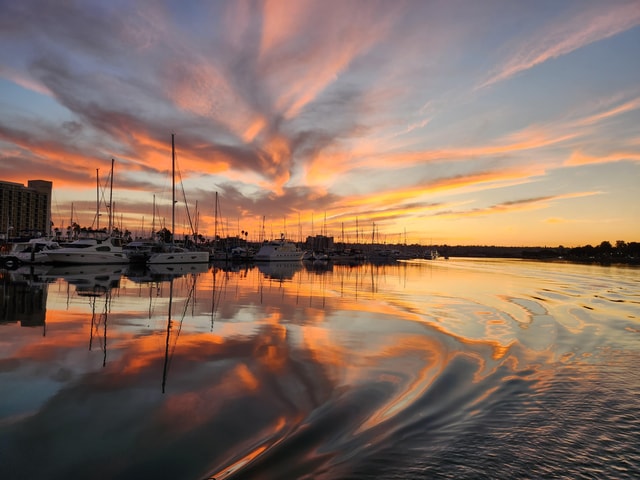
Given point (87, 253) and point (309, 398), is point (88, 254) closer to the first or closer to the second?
point (87, 253)

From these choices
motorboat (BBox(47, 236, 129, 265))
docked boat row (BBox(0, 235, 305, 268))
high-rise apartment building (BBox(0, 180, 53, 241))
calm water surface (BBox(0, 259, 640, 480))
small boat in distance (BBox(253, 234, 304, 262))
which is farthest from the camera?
high-rise apartment building (BBox(0, 180, 53, 241))

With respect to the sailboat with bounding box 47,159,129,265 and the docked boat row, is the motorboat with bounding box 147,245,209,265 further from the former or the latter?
the sailboat with bounding box 47,159,129,265

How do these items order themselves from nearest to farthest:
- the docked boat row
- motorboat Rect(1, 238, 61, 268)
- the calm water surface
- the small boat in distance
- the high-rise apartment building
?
the calm water surface < the docked boat row < motorboat Rect(1, 238, 61, 268) < the small boat in distance < the high-rise apartment building

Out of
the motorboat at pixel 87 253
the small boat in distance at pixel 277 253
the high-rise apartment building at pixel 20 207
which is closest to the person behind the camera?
the motorboat at pixel 87 253

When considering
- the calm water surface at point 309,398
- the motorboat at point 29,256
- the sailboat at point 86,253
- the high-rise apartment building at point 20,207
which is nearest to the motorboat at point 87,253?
the sailboat at point 86,253

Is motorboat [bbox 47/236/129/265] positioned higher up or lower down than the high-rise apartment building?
lower down

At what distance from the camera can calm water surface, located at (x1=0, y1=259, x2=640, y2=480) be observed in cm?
540

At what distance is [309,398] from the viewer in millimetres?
7828

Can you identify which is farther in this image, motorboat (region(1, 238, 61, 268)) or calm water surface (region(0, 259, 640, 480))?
motorboat (region(1, 238, 61, 268))

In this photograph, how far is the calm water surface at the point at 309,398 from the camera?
17.7 feet

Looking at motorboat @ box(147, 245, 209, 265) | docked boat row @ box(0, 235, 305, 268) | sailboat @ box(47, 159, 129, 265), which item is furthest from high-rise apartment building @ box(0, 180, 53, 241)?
sailboat @ box(47, 159, 129, 265)

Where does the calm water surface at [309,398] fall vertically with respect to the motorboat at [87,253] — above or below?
below

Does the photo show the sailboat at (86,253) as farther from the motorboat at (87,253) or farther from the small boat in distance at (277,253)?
the small boat in distance at (277,253)

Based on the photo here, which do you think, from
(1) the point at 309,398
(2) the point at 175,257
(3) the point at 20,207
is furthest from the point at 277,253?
(3) the point at 20,207
